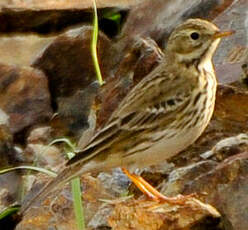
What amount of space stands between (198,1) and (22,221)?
346 cm

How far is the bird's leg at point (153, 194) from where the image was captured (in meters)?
9.37

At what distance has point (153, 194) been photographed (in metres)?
9.62

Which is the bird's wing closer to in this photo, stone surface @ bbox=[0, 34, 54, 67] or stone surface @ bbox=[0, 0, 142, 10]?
stone surface @ bbox=[0, 34, 54, 67]

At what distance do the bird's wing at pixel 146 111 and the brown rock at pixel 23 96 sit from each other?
3.18 m

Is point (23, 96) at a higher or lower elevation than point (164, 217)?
lower

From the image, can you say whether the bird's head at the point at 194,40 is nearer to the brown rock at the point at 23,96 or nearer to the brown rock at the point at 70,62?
the brown rock at the point at 23,96

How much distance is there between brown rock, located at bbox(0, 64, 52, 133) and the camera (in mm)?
12852

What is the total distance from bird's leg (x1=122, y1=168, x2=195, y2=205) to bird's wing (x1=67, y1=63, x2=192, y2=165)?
0.32 m

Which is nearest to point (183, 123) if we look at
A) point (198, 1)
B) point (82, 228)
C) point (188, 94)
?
point (188, 94)

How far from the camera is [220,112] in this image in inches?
429

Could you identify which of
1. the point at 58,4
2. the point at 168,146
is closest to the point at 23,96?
the point at 58,4

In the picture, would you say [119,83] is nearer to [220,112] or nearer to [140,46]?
[140,46]

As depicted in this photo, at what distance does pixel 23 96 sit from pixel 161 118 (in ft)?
12.6

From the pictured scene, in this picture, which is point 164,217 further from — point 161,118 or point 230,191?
point 161,118
